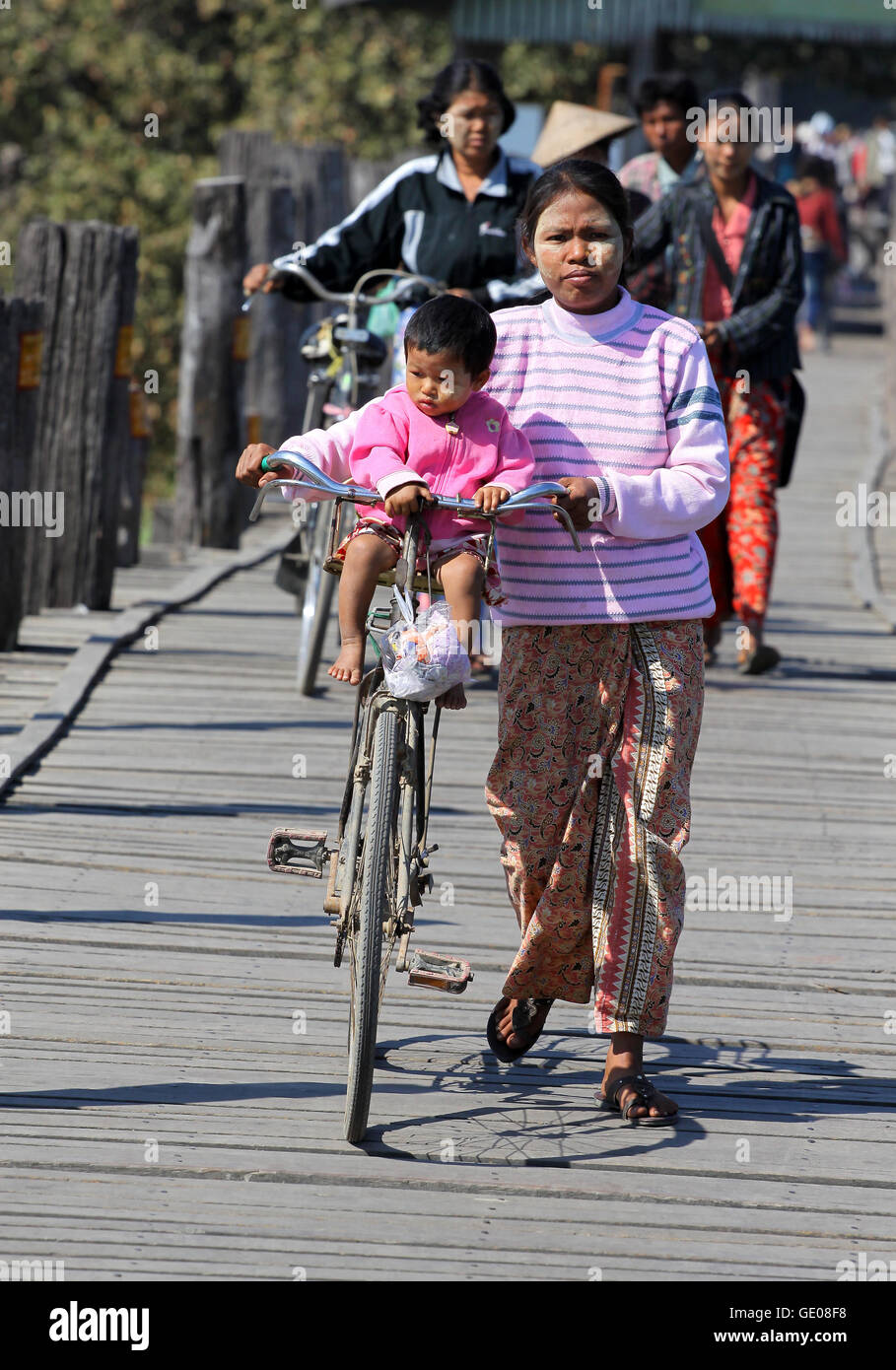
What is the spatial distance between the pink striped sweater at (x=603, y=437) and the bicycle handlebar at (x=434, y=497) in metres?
0.12

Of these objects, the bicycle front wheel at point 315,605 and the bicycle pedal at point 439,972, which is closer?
the bicycle pedal at point 439,972

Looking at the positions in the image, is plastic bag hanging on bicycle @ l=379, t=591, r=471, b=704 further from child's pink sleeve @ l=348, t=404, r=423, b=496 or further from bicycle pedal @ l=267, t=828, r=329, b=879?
bicycle pedal @ l=267, t=828, r=329, b=879

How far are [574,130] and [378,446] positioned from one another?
4911mm

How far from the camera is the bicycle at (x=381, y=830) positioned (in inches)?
157

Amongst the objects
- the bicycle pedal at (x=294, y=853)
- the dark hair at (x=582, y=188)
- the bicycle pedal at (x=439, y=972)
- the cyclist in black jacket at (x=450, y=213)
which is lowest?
the bicycle pedal at (x=439, y=972)

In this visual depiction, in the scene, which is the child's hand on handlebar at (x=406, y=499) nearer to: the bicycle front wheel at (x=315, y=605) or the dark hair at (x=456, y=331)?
the dark hair at (x=456, y=331)

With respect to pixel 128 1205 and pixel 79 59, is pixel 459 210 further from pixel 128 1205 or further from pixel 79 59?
pixel 79 59

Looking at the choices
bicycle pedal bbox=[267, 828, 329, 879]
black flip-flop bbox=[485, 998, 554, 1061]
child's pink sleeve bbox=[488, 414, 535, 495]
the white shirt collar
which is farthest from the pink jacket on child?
the white shirt collar

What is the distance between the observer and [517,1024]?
4.61m

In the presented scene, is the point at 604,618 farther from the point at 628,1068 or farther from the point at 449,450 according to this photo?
the point at 628,1068

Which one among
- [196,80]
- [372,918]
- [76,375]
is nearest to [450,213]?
[76,375]

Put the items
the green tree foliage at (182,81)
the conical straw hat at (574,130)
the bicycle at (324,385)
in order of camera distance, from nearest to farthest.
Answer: the bicycle at (324,385)
the conical straw hat at (574,130)
the green tree foliage at (182,81)

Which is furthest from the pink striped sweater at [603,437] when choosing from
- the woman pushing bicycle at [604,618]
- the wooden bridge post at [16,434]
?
the wooden bridge post at [16,434]

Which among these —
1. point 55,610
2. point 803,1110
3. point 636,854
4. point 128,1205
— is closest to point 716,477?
point 636,854
